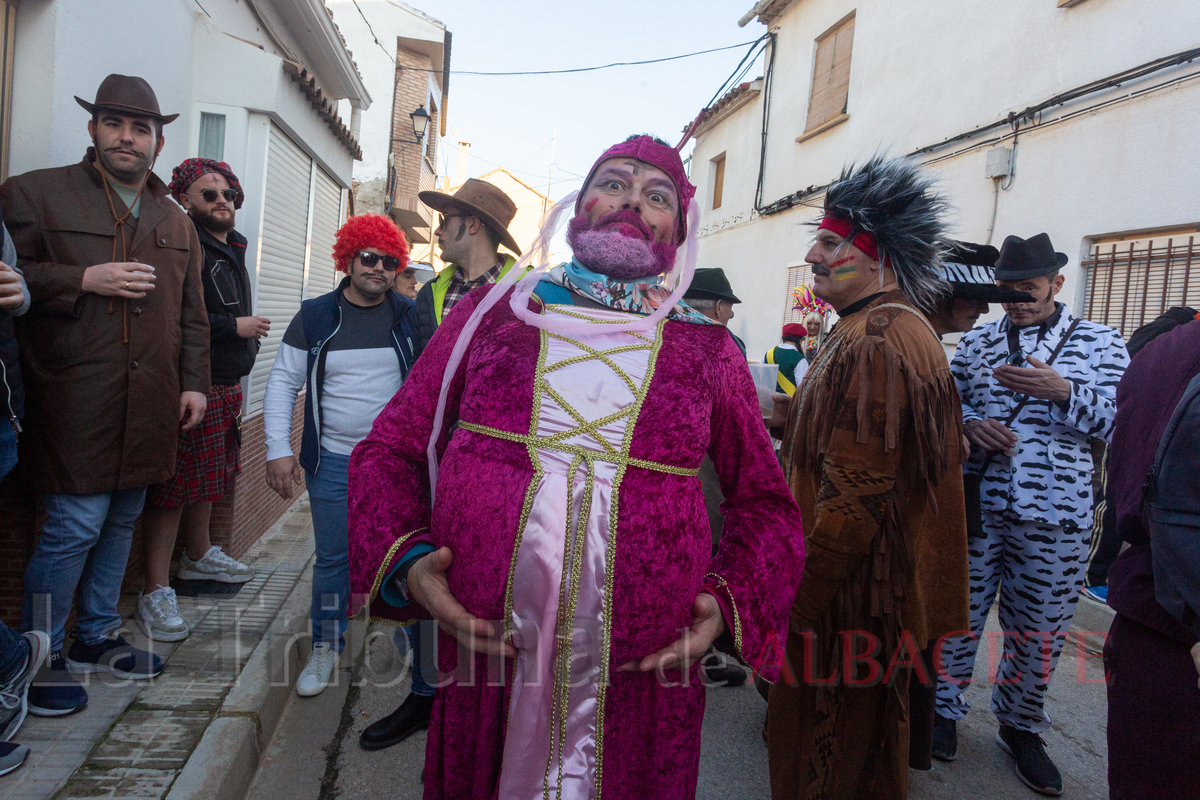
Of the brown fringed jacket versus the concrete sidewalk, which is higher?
the brown fringed jacket

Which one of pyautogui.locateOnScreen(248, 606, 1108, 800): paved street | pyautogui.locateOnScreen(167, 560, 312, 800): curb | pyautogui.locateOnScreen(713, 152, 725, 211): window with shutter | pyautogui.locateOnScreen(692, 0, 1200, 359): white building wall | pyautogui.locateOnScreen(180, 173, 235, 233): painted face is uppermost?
pyautogui.locateOnScreen(713, 152, 725, 211): window with shutter

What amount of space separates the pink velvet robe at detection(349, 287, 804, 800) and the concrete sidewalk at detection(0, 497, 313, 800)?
4.75 feet

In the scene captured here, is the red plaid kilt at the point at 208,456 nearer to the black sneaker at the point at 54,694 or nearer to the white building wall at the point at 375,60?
the black sneaker at the point at 54,694

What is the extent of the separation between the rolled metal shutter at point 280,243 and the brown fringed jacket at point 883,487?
151 inches

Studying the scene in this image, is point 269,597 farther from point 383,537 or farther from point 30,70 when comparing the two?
point 383,537

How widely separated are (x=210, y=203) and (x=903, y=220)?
10.9 feet

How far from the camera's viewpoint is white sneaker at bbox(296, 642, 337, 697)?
3359 millimetres

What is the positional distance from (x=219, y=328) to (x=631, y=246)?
280 cm

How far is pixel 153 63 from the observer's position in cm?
398

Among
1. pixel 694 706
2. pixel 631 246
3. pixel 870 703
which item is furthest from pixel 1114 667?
pixel 631 246

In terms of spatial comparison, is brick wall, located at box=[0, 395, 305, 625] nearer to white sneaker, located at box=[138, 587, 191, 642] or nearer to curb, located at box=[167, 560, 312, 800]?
white sneaker, located at box=[138, 587, 191, 642]

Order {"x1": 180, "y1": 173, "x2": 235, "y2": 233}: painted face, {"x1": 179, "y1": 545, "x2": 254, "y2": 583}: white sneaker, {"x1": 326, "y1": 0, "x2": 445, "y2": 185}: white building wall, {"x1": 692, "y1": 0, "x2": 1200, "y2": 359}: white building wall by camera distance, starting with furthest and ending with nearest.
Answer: {"x1": 326, "y1": 0, "x2": 445, "y2": 185}: white building wall
{"x1": 692, "y1": 0, "x2": 1200, "y2": 359}: white building wall
{"x1": 179, "y1": 545, "x2": 254, "y2": 583}: white sneaker
{"x1": 180, "y1": 173, "x2": 235, "y2": 233}: painted face

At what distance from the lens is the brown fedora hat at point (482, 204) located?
3.65 metres

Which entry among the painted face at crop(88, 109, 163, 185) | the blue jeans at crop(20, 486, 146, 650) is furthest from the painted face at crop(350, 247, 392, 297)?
the blue jeans at crop(20, 486, 146, 650)
